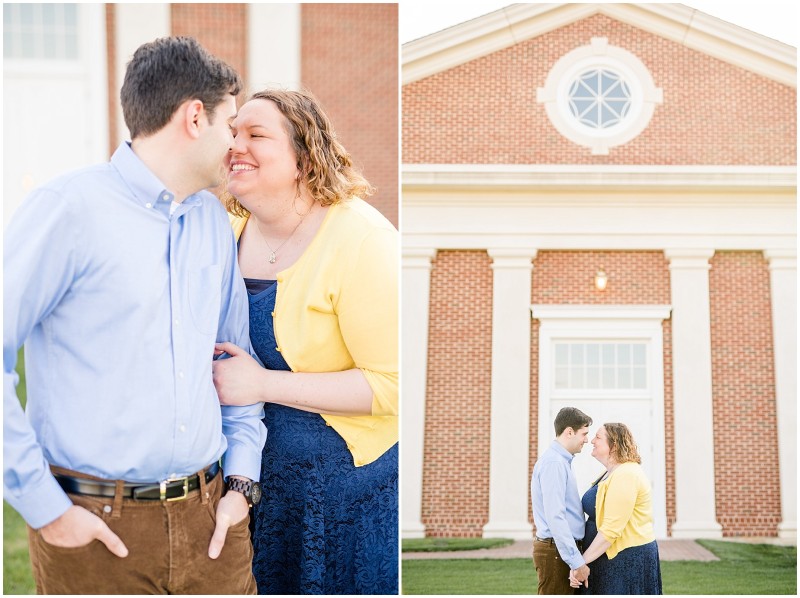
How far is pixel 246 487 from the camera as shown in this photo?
2.22m

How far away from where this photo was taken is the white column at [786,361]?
407 centimetres

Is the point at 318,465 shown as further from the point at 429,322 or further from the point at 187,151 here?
the point at 429,322

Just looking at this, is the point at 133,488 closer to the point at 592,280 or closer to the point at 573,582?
the point at 573,582

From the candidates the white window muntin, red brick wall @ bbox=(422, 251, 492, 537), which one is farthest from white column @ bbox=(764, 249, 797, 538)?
red brick wall @ bbox=(422, 251, 492, 537)

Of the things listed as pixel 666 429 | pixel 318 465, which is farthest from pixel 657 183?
pixel 318 465

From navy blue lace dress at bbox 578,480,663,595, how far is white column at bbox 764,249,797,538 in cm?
91

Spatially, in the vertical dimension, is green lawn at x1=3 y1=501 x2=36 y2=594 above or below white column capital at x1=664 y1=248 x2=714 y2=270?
below

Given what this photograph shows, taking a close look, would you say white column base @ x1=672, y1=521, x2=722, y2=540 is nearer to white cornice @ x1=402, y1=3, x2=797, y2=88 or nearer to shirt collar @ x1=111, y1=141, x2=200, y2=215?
white cornice @ x1=402, y1=3, x2=797, y2=88

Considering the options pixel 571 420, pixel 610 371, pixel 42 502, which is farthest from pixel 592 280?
pixel 42 502

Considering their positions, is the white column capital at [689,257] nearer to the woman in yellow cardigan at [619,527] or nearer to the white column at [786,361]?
the white column at [786,361]

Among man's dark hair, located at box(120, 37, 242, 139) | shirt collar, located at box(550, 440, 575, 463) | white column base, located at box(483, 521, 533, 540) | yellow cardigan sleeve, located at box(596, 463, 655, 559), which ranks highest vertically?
man's dark hair, located at box(120, 37, 242, 139)

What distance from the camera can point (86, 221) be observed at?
76.0 inches

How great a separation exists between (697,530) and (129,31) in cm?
327

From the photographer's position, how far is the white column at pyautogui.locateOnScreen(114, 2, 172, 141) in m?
3.61
